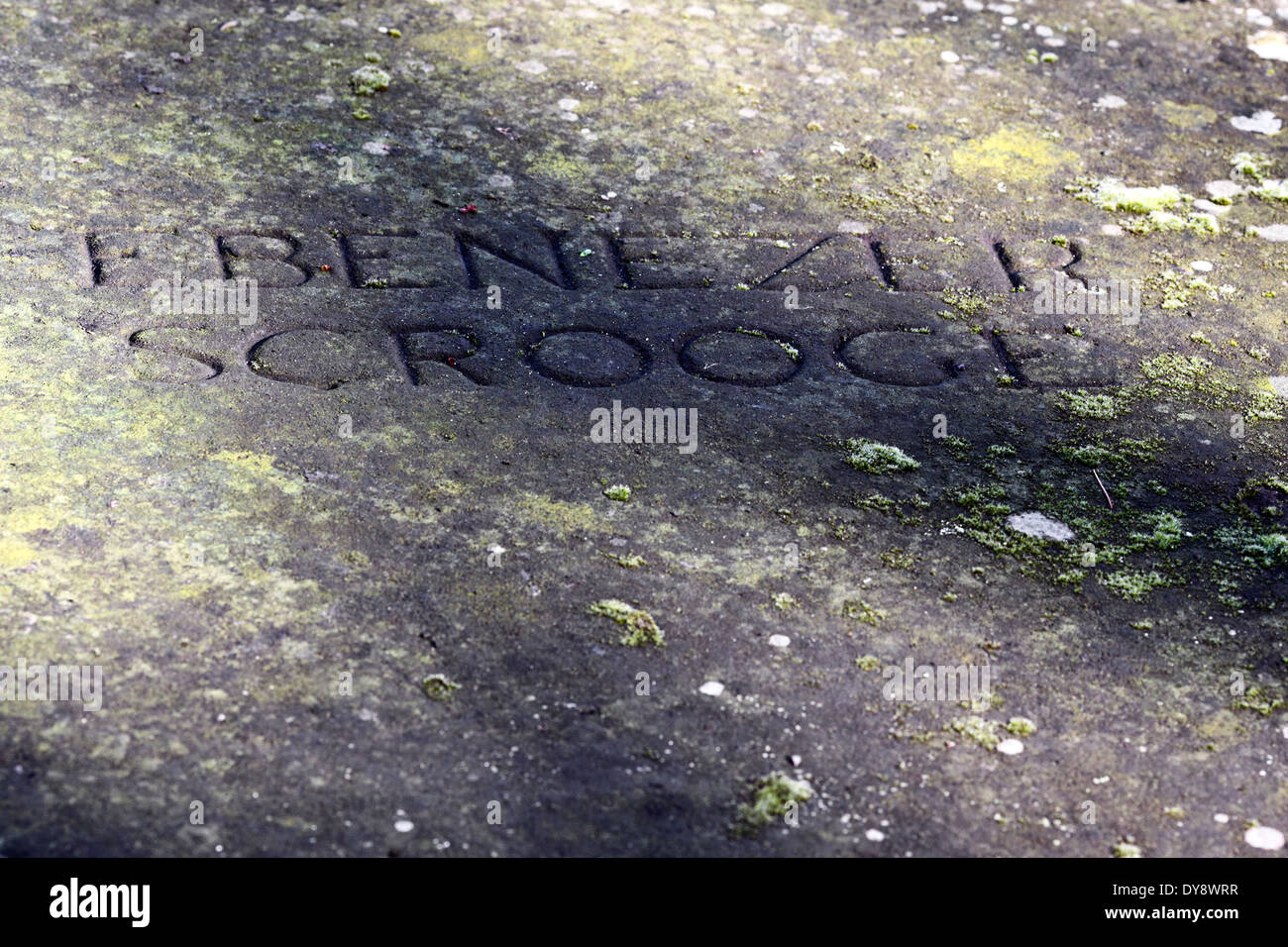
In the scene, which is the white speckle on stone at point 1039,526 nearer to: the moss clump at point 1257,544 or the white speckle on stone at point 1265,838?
the moss clump at point 1257,544

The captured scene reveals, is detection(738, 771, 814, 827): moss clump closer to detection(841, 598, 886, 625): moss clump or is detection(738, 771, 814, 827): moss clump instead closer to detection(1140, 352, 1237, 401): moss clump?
detection(841, 598, 886, 625): moss clump

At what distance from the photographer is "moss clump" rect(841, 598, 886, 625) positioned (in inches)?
106

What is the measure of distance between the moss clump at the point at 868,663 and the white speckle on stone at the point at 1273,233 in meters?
Result: 2.51

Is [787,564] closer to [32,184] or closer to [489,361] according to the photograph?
[489,361]

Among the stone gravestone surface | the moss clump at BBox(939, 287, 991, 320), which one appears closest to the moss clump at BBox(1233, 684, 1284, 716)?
Answer: the stone gravestone surface

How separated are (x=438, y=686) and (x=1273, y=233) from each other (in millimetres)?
3267

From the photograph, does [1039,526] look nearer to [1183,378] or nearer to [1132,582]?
[1132,582]

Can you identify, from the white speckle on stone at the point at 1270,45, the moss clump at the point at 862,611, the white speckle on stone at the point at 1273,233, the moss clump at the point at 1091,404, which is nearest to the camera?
the moss clump at the point at 862,611

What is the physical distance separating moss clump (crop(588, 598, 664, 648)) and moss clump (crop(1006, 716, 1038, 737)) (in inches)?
27.1

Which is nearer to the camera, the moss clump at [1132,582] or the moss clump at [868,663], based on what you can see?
the moss clump at [868,663]

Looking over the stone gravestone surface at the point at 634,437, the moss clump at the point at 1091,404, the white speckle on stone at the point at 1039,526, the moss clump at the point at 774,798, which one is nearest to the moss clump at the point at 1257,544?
the stone gravestone surface at the point at 634,437

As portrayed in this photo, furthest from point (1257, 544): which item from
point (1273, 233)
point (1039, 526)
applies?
point (1273, 233)

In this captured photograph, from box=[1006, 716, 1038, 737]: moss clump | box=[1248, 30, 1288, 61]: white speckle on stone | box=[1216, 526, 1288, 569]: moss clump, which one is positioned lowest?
box=[1006, 716, 1038, 737]: moss clump

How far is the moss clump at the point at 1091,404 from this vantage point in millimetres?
3393
